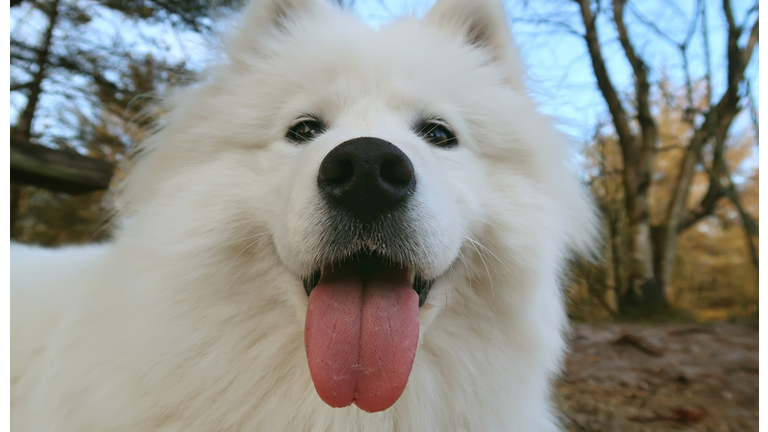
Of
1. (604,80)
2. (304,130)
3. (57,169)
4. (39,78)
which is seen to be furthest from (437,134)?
(604,80)

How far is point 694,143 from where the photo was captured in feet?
27.3

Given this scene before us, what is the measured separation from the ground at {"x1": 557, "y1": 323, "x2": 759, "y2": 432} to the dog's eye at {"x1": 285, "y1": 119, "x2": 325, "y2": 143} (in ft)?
8.57

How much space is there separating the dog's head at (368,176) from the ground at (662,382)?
6.11 ft

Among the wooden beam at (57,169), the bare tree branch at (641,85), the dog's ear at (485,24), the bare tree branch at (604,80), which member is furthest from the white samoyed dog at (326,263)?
the bare tree branch at (641,85)

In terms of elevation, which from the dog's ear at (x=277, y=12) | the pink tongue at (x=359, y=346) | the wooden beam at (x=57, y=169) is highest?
the dog's ear at (x=277, y=12)

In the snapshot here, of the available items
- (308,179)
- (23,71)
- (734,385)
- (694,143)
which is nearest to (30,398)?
(308,179)

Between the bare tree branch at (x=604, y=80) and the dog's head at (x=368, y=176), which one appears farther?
the bare tree branch at (x=604, y=80)

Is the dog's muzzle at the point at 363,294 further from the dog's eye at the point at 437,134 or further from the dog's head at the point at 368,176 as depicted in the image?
the dog's eye at the point at 437,134

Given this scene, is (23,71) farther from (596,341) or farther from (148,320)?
(596,341)

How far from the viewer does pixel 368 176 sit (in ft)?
4.22

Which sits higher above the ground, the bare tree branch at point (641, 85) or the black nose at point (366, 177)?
the bare tree branch at point (641, 85)

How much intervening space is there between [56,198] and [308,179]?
32.5ft

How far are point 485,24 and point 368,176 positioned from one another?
142cm

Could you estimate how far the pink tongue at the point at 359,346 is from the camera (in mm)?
1389
